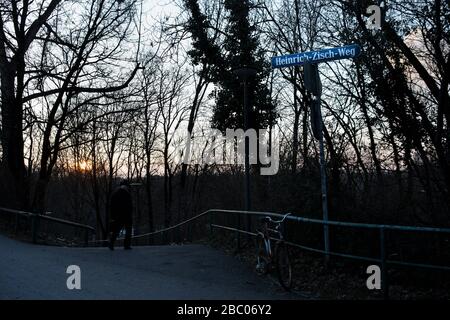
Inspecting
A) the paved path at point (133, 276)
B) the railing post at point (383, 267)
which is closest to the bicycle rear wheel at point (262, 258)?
the paved path at point (133, 276)

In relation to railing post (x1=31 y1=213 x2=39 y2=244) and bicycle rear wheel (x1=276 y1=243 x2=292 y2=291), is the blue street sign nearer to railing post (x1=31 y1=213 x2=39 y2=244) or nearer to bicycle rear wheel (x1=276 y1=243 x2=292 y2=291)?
bicycle rear wheel (x1=276 y1=243 x2=292 y2=291)

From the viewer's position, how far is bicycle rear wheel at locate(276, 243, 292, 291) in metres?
8.44

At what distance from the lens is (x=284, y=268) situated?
853cm

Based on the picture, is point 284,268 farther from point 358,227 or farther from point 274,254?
point 358,227

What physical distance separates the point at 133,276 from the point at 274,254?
8.27ft

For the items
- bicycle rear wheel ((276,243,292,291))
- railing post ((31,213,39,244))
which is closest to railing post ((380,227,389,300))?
bicycle rear wheel ((276,243,292,291))

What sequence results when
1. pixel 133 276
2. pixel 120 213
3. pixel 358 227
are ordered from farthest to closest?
pixel 120 213 < pixel 133 276 < pixel 358 227

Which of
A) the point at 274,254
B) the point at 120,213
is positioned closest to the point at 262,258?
the point at 274,254

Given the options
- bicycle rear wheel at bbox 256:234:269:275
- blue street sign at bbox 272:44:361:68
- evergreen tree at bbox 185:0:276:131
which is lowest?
bicycle rear wheel at bbox 256:234:269:275

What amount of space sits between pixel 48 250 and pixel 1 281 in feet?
17.1

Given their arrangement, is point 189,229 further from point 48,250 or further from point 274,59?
point 274,59

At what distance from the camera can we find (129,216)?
1411cm

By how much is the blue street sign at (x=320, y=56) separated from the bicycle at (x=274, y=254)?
253 cm

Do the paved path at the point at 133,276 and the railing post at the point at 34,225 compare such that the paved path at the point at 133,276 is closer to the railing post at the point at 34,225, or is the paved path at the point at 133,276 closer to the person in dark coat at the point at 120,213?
the person in dark coat at the point at 120,213
